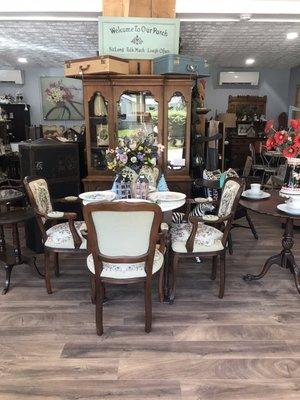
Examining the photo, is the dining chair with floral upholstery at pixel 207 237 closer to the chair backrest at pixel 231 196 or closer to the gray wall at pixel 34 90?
the chair backrest at pixel 231 196

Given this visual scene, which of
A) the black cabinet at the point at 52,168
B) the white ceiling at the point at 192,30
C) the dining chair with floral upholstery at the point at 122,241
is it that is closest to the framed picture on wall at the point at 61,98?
the white ceiling at the point at 192,30

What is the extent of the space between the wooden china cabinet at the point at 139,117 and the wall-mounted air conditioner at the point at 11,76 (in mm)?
5330

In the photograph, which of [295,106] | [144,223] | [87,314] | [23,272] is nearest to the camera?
[144,223]

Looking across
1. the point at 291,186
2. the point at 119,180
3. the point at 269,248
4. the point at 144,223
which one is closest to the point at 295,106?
the point at 269,248

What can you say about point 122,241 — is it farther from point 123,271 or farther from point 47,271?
point 47,271

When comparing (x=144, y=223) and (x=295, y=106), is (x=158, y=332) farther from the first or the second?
(x=295, y=106)

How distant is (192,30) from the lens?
4625 mm

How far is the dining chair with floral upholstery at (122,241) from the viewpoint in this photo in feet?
6.47

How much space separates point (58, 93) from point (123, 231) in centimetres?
695

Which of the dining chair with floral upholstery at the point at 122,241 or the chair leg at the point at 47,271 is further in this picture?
the chair leg at the point at 47,271

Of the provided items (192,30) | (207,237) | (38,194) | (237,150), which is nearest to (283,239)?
(207,237)

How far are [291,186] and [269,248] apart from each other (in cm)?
124

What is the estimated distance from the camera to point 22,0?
3.79m


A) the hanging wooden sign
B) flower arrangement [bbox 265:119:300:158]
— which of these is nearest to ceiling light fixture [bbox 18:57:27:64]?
the hanging wooden sign
